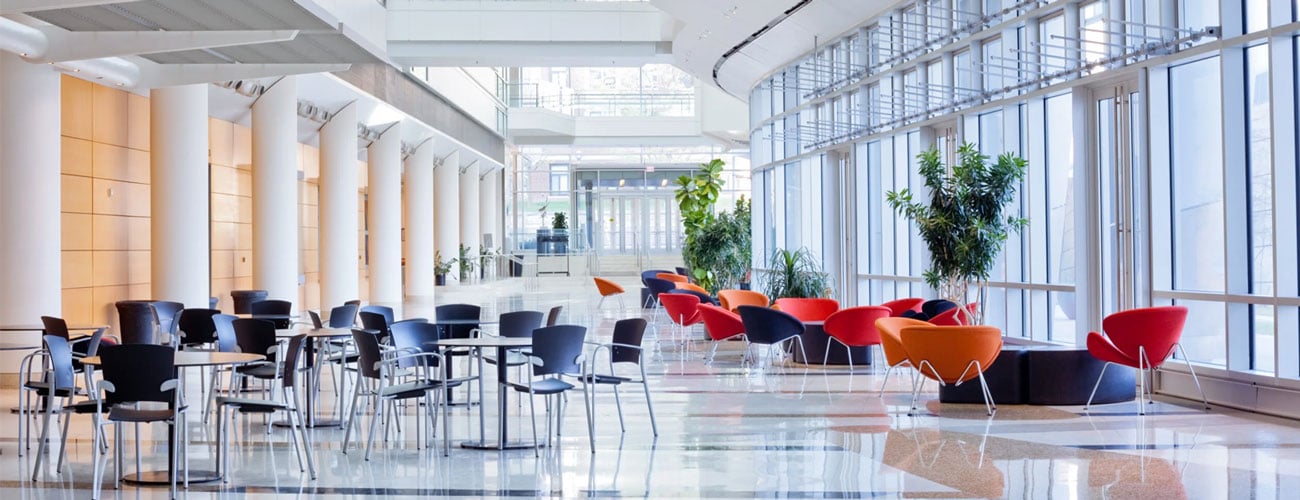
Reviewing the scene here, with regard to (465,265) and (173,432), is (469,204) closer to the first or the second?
(465,265)

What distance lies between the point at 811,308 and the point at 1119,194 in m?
3.84

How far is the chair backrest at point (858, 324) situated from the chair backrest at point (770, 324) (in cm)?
36

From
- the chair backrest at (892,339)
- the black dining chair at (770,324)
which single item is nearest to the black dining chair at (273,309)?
the black dining chair at (770,324)

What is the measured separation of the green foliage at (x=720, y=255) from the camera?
20422mm

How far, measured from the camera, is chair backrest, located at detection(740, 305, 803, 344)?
430 inches

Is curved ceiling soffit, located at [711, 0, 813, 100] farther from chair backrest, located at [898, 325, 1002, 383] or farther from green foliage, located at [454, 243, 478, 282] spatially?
green foliage, located at [454, 243, 478, 282]

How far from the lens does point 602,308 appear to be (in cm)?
2178

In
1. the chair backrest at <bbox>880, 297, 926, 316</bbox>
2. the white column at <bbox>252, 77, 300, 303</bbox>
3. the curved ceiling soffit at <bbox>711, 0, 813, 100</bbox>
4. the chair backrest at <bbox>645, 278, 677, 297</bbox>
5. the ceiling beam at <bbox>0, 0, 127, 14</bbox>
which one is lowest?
the chair backrest at <bbox>880, 297, 926, 316</bbox>

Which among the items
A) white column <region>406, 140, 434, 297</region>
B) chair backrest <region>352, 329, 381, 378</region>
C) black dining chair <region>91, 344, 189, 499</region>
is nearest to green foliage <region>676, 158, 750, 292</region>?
white column <region>406, 140, 434, 297</region>

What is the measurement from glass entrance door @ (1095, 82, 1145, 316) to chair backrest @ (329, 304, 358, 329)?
19.4 ft

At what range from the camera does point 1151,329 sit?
316 inches

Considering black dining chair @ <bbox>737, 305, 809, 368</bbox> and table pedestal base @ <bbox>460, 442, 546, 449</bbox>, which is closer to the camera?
table pedestal base @ <bbox>460, 442, 546, 449</bbox>

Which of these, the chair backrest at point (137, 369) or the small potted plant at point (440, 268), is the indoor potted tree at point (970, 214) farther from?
the small potted plant at point (440, 268)

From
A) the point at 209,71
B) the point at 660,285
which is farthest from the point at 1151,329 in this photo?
the point at 660,285
